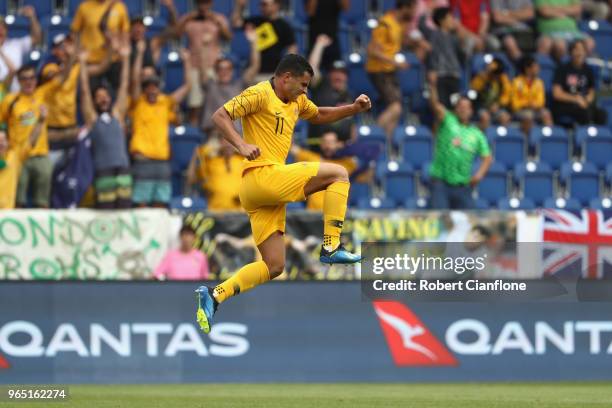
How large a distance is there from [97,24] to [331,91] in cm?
314

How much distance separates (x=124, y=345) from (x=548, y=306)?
14.7 feet

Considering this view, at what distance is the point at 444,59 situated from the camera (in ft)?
65.2

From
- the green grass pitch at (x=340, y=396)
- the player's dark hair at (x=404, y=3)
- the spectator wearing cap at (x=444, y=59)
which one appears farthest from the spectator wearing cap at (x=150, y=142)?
the spectator wearing cap at (x=444, y=59)

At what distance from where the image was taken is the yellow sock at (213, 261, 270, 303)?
11.6m

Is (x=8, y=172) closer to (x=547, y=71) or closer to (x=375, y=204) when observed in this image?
(x=375, y=204)

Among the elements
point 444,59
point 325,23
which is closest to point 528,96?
point 444,59

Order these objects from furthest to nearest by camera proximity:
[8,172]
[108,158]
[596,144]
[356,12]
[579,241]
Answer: [356,12] < [596,144] < [108,158] < [8,172] < [579,241]

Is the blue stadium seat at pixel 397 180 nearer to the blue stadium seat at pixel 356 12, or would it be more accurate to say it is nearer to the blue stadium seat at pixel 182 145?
the blue stadium seat at pixel 182 145

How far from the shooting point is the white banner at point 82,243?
15.8m

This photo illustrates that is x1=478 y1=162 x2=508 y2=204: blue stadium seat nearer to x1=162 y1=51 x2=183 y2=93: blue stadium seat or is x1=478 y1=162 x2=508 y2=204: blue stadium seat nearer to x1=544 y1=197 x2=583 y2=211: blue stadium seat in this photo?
x1=544 y1=197 x2=583 y2=211: blue stadium seat

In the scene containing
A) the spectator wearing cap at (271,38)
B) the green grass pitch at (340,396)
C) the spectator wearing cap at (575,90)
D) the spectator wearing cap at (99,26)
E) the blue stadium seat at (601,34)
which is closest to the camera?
the green grass pitch at (340,396)

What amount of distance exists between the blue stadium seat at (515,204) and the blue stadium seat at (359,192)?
1.76 m

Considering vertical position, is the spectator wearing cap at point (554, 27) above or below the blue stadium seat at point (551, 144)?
above

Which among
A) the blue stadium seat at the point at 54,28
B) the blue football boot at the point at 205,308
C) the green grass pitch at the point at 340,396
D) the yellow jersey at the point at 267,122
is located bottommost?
the green grass pitch at the point at 340,396
